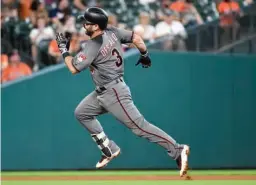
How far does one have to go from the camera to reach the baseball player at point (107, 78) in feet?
29.5

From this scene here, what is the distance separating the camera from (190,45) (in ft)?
Answer: 42.5

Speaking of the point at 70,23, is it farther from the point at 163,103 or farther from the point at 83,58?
the point at 83,58

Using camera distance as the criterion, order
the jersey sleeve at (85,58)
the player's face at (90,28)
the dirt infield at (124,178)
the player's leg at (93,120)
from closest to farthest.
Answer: the jersey sleeve at (85,58)
the player's face at (90,28)
the player's leg at (93,120)
the dirt infield at (124,178)

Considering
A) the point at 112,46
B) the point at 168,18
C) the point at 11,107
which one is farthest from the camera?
the point at 168,18

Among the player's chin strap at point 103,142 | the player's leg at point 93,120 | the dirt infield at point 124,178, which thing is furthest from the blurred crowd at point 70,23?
the player's chin strap at point 103,142

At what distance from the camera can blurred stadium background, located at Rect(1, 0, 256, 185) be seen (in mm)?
12602

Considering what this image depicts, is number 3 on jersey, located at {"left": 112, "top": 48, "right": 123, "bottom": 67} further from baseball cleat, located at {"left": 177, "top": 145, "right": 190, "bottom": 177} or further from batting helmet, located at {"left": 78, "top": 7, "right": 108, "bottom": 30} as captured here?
baseball cleat, located at {"left": 177, "top": 145, "right": 190, "bottom": 177}

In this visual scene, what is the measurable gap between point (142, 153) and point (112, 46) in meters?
3.98

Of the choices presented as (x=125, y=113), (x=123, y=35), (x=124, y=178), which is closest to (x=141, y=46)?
(x=123, y=35)

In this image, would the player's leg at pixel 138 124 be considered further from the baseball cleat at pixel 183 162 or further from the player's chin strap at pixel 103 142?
the player's chin strap at pixel 103 142

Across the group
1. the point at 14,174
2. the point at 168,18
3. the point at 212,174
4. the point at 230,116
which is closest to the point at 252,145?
the point at 230,116

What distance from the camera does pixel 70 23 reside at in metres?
14.6

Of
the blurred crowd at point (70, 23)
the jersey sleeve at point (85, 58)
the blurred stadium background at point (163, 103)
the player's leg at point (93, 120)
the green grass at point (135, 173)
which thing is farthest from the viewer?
the blurred crowd at point (70, 23)

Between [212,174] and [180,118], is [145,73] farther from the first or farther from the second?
[212,174]
